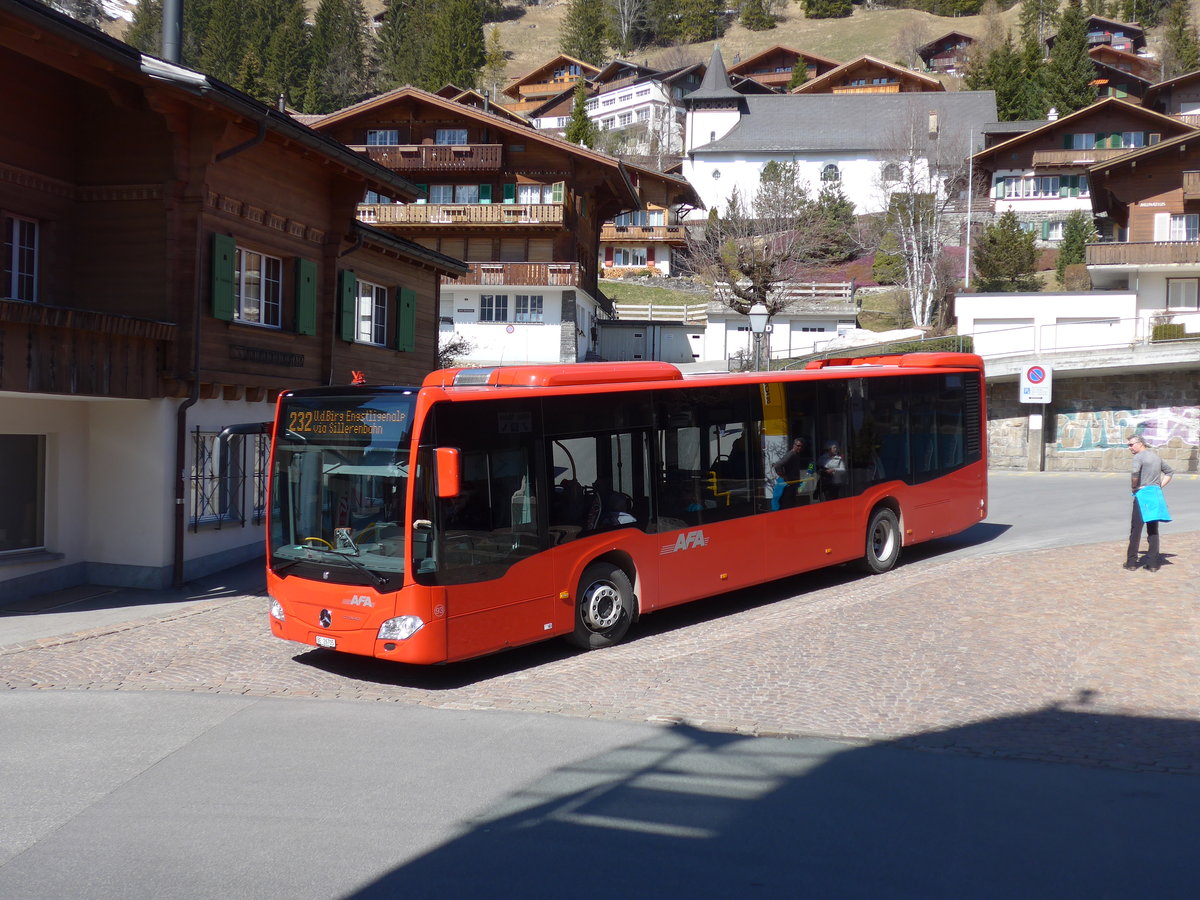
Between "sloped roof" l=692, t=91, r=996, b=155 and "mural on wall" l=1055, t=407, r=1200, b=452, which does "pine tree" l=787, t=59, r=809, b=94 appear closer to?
"sloped roof" l=692, t=91, r=996, b=155

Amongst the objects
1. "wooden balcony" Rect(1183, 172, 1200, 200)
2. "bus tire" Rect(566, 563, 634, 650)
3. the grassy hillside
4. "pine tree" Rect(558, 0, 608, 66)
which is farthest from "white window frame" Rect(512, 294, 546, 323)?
the grassy hillside

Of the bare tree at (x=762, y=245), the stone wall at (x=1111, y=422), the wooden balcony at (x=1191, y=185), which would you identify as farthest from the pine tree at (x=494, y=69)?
the stone wall at (x=1111, y=422)

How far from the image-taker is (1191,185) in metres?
41.1

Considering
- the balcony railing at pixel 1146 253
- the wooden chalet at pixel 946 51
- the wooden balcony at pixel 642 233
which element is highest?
the wooden chalet at pixel 946 51

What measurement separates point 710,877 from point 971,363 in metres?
13.2

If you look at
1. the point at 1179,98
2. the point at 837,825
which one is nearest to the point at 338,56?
the point at 1179,98

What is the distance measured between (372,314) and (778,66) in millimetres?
109567

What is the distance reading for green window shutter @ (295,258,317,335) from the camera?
1750cm

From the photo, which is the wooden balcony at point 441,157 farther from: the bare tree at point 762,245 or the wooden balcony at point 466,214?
the bare tree at point 762,245

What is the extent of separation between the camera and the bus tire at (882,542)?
577 inches

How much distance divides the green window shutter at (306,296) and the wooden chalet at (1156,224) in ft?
110

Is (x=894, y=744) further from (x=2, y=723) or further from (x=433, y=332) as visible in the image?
(x=433, y=332)

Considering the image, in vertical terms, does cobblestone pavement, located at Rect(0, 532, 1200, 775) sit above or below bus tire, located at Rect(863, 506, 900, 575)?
below

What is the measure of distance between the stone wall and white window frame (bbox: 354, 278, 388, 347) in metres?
18.2
